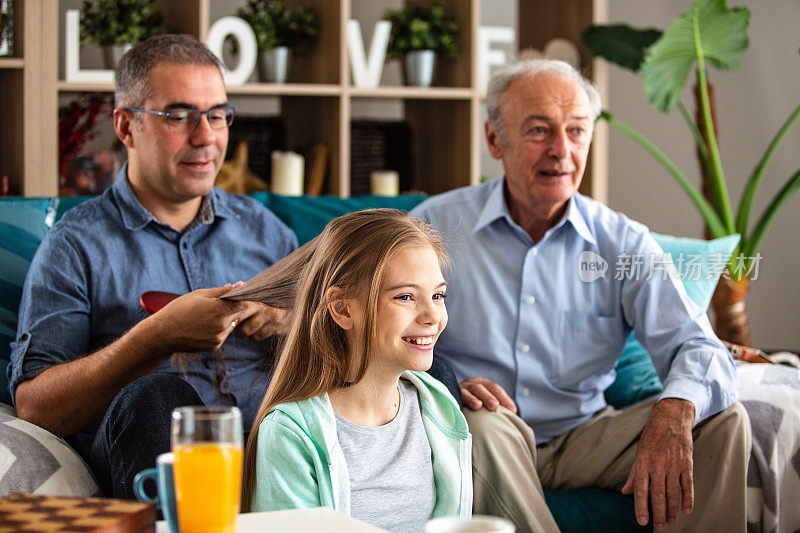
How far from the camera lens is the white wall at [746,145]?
12.5 ft

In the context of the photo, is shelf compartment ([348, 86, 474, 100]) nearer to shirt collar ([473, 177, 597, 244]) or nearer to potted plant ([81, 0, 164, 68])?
potted plant ([81, 0, 164, 68])

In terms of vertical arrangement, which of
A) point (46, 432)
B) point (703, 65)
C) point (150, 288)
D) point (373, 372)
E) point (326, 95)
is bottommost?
point (46, 432)

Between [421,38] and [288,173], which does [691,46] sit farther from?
[288,173]

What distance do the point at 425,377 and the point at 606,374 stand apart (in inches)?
25.5

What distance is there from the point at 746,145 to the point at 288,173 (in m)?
2.06

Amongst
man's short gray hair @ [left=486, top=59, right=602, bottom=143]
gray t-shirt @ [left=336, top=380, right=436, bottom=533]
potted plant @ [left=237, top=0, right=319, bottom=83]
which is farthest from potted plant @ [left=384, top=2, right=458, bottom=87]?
gray t-shirt @ [left=336, top=380, right=436, bottom=533]

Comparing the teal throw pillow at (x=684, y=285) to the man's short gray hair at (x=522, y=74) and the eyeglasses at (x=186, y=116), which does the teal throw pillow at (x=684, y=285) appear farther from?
the eyeglasses at (x=186, y=116)

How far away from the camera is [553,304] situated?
2037mm

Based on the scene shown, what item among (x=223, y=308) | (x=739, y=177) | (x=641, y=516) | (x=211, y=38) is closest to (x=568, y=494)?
(x=641, y=516)

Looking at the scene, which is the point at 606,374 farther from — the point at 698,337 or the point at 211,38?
the point at 211,38

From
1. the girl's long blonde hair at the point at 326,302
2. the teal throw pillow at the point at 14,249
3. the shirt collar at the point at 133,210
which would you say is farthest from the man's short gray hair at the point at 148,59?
the girl's long blonde hair at the point at 326,302

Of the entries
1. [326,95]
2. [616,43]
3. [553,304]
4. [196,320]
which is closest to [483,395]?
[553,304]

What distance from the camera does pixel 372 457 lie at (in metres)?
1.41

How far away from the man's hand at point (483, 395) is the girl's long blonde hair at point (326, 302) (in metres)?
0.39
